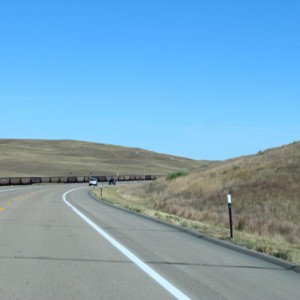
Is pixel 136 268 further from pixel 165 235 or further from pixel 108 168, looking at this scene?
pixel 108 168

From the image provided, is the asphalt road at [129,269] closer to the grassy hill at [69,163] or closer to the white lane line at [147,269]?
the white lane line at [147,269]

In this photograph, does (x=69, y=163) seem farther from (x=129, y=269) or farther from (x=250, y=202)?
(x=129, y=269)

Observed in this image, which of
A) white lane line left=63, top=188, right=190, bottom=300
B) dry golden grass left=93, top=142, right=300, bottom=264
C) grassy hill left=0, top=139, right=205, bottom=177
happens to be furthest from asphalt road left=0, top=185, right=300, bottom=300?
grassy hill left=0, top=139, right=205, bottom=177

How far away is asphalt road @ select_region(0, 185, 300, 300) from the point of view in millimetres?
7887

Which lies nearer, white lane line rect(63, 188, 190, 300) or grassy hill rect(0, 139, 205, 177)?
white lane line rect(63, 188, 190, 300)

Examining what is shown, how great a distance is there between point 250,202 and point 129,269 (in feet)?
72.7

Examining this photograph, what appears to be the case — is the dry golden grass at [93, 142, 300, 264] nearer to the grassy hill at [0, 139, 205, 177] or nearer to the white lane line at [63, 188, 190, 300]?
the white lane line at [63, 188, 190, 300]

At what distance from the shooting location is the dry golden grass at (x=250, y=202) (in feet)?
60.8

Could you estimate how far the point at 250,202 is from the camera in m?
31.1

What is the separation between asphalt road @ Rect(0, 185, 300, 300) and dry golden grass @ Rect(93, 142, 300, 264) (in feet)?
5.15

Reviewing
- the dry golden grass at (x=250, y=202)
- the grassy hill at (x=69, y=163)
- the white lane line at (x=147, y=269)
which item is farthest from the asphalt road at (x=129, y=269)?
the grassy hill at (x=69, y=163)

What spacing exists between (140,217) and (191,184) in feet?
71.6

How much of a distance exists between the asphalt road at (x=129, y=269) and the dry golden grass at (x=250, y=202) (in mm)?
1570

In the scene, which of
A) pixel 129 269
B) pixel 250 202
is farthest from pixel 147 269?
pixel 250 202
